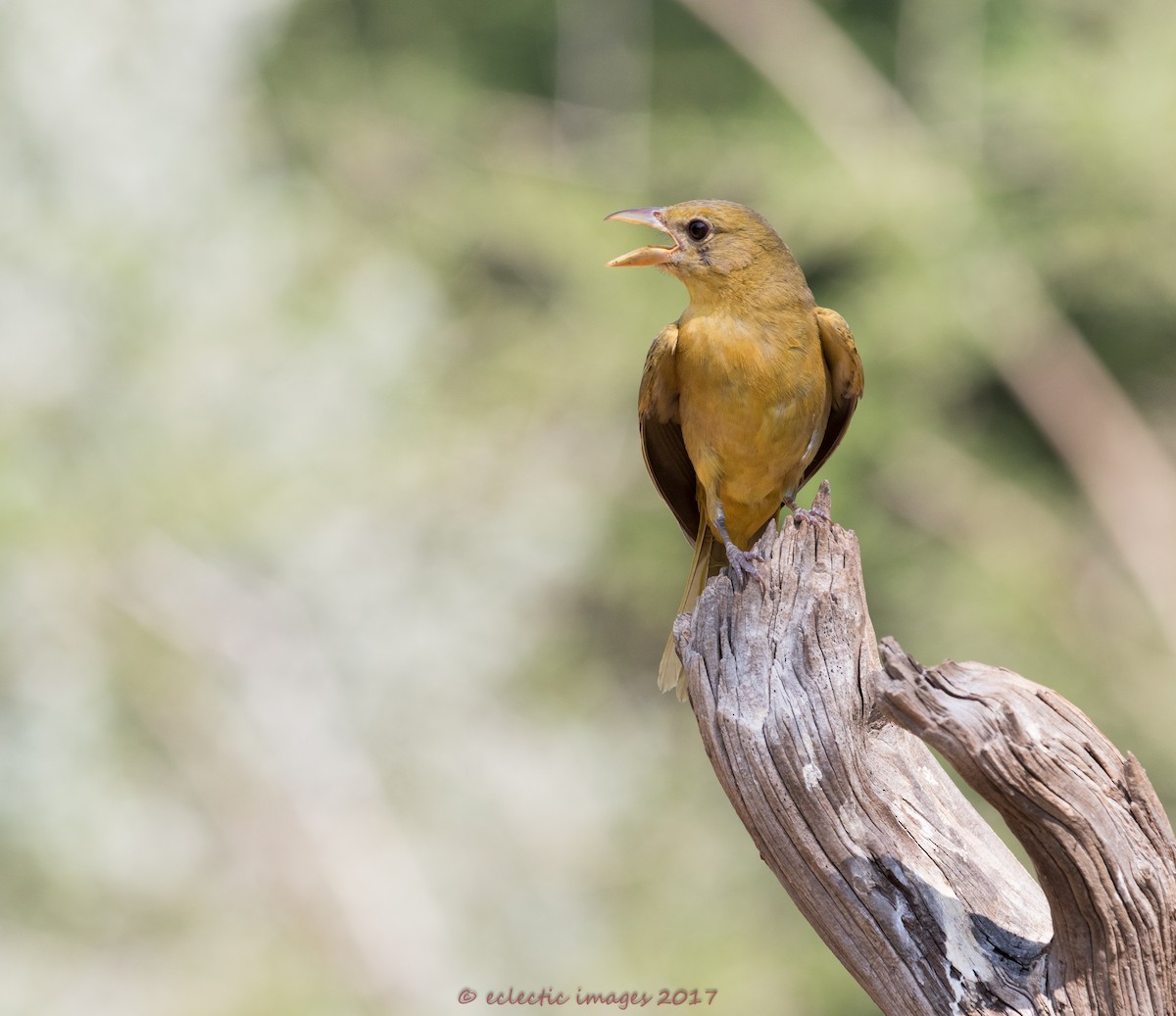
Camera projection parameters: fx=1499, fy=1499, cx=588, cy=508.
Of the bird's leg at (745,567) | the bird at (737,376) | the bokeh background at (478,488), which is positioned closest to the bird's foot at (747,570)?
the bird's leg at (745,567)

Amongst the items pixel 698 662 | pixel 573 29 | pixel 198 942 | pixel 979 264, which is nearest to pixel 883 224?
pixel 979 264

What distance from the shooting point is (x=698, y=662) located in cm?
344

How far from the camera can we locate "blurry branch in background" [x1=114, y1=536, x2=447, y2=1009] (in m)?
11.4

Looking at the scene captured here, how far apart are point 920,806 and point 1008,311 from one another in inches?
382

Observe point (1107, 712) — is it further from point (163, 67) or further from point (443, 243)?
point (163, 67)

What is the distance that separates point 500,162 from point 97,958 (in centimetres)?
832

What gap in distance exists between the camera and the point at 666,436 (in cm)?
531

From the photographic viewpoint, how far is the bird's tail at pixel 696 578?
178 inches

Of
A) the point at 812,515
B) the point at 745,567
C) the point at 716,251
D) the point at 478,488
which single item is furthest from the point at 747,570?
the point at 478,488

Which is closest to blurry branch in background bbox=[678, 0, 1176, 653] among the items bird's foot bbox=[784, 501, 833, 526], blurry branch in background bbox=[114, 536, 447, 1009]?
blurry branch in background bbox=[114, 536, 447, 1009]

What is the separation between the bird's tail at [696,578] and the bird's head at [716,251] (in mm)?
823

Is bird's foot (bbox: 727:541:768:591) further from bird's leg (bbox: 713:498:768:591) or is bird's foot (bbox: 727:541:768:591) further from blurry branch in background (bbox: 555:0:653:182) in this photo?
blurry branch in background (bbox: 555:0:653:182)

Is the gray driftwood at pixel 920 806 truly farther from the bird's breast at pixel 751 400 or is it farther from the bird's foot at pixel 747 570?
the bird's breast at pixel 751 400

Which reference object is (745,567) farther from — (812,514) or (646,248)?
(646,248)
